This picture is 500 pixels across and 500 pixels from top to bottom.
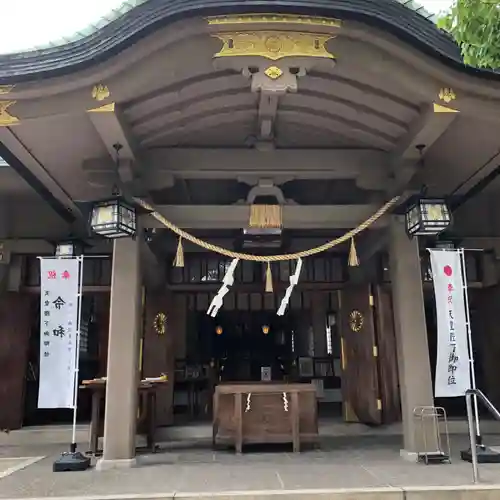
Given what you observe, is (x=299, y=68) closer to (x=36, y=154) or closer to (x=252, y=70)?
(x=252, y=70)

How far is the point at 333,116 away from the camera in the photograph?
6.25m

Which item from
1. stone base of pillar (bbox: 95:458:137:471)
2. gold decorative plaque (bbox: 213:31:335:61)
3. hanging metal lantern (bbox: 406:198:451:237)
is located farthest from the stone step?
gold decorative plaque (bbox: 213:31:335:61)

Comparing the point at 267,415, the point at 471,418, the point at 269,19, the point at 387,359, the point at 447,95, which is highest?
the point at 269,19

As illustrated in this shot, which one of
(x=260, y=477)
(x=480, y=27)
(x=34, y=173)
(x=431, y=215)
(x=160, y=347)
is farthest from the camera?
(x=160, y=347)

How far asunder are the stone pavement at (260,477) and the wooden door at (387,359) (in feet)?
5.52

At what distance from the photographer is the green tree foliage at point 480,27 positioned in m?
4.15

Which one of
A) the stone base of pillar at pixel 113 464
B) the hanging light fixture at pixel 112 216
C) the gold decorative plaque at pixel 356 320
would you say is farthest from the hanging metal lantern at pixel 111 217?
the gold decorative plaque at pixel 356 320

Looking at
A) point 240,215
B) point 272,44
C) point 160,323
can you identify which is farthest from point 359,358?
point 272,44

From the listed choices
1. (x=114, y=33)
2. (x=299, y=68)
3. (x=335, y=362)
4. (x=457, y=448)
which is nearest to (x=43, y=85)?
(x=114, y=33)

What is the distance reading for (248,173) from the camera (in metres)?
6.71

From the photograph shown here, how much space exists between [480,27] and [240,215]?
3.41 m

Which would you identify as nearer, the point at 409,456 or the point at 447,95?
the point at 447,95

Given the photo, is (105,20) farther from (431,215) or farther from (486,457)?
(486,457)

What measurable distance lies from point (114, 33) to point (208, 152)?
6.19 feet
